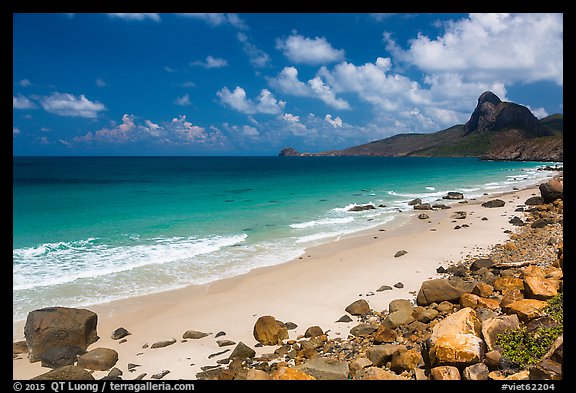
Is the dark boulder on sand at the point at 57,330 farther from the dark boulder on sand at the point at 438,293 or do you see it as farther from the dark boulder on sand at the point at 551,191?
the dark boulder on sand at the point at 551,191

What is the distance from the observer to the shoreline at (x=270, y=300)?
8.27m

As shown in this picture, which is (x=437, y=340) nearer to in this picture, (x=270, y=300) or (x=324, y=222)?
(x=270, y=300)

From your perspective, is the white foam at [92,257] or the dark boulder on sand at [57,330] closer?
the dark boulder on sand at [57,330]

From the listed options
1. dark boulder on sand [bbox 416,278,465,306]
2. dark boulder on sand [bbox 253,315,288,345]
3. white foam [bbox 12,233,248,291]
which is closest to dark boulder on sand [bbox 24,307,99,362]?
dark boulder on sand [bbox 253,315,288,345]

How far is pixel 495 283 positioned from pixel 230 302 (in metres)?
8.20

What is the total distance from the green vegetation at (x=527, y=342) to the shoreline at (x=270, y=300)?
12.2ft

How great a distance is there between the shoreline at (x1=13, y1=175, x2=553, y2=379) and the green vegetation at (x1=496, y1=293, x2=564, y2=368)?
3.72 meters

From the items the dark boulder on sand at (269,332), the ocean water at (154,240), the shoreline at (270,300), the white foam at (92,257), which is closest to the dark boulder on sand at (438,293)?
the shoreline at (270,300)

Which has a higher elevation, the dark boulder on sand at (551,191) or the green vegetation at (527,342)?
the dark boulder on sand at (551,191)

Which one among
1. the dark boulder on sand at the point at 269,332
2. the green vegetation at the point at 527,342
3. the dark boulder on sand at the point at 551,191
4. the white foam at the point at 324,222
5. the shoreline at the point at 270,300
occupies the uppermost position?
the dark boulder on sand at the point at 551,191

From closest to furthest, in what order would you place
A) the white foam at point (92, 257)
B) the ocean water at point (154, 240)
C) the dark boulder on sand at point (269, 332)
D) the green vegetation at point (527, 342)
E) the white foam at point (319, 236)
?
the green vegetation at point (527, 342) < the dark boulder on sand at point (269, 332) < the ocean water at point (154, 240) < the white foam at point (92, 257) < the white foam at point (319, 236)

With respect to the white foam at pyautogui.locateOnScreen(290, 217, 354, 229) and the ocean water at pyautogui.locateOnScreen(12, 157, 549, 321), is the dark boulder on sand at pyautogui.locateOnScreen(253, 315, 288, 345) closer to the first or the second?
the ocean water at pyautogui.locateOnScreen(12, 157, 549, 321)

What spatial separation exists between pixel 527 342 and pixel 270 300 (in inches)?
302
